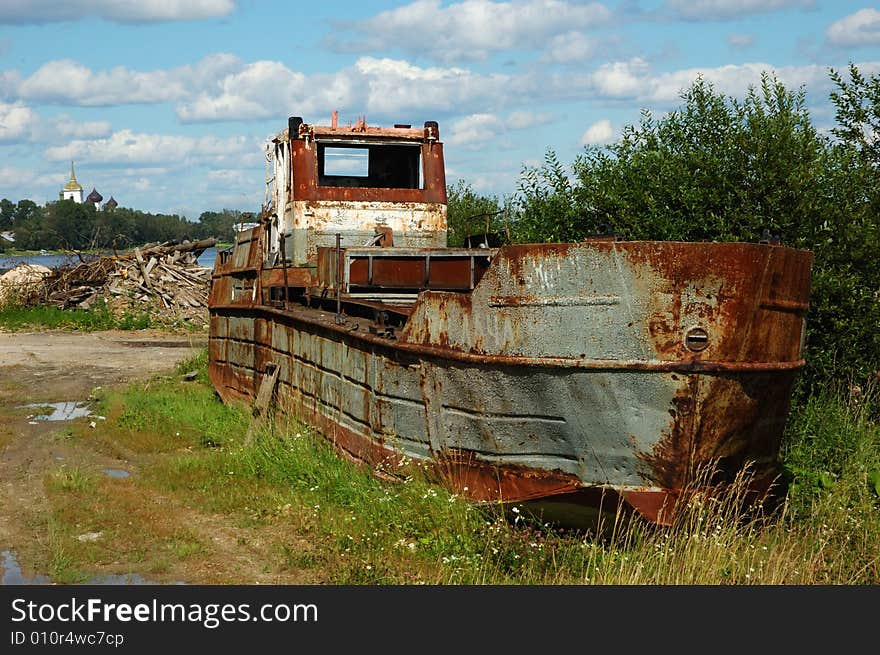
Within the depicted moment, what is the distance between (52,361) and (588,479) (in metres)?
13.3

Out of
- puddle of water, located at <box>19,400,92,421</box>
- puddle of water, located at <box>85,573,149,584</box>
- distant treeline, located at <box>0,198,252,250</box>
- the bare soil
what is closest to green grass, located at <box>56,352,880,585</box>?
the bare soil

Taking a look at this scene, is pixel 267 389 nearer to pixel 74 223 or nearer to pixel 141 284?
pixel 141 284

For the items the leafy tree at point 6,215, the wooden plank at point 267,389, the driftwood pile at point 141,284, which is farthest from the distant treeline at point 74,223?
the wooden plank at point 267,389

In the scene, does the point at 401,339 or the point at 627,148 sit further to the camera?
the point at 627,148

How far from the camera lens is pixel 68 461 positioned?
997 centimetres

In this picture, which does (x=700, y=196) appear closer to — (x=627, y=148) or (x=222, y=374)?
(x=627, y=148)

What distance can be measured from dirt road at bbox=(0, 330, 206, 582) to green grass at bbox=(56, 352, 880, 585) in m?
0.71

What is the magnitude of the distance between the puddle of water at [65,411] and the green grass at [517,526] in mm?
3291

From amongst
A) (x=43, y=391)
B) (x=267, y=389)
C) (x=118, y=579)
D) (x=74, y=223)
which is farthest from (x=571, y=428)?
(x=74, y=223)

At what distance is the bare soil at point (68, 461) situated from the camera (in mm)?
6832

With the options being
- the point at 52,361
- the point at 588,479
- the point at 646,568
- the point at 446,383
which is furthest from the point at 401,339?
the point at 52,361

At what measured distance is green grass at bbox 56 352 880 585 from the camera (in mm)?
6398

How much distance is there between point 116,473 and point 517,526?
405 centimetres

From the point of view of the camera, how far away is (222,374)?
1341cm
